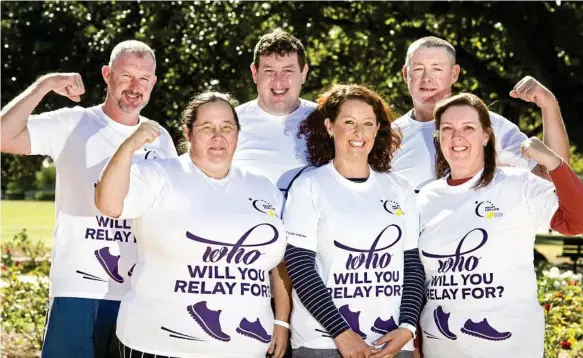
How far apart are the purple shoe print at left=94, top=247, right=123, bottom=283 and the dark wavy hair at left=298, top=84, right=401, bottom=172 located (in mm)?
1285

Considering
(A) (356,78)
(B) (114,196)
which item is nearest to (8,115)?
(B) (114,196)

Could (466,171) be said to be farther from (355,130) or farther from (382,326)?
(382,326)

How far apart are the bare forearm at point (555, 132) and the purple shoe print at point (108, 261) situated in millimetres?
2614

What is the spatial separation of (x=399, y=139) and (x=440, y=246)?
67cm

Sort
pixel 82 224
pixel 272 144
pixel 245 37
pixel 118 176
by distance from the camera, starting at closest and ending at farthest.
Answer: pixel 118 176 → pixel 82 224 → pixel 272 144 → pixel 245 37

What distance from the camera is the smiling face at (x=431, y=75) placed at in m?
5.43

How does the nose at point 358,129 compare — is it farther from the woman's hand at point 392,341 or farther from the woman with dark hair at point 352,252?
the woman's hand at point 392,341

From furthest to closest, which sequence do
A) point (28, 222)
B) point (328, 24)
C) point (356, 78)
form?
point (28, 222), point (356, 78), point (328, 24)

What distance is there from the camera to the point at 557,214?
4289 millimetres

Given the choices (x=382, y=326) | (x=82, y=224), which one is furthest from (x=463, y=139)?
(x=82, y=224)

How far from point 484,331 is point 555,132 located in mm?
1373

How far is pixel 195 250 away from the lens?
13.3 ft

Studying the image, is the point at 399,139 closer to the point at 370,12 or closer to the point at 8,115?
the point at 8,115

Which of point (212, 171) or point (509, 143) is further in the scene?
point (509, 143)
